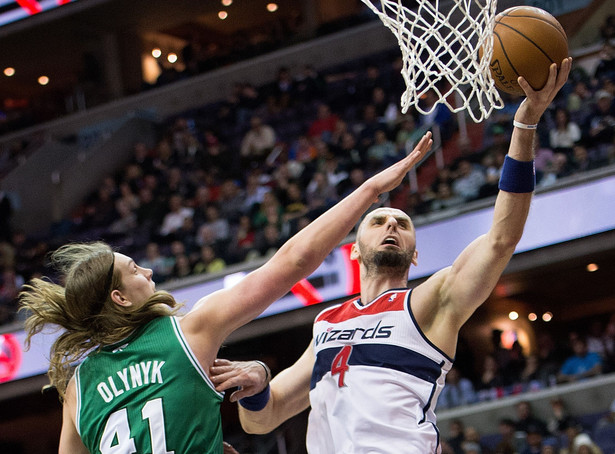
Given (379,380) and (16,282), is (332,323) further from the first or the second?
(16,282)

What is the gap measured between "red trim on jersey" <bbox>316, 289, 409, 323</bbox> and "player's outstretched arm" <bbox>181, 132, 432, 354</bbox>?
812 millimetres

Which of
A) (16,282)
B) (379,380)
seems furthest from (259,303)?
(16,282)

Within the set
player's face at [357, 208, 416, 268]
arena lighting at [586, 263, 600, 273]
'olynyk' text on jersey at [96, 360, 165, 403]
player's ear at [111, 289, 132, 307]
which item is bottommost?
arena lighting at [586, 263, 600, 273]

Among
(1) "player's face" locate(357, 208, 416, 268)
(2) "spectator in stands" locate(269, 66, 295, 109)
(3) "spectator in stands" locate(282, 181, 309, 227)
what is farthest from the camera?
(2) "spectator in stands" locate(269, 66, 295, 109)

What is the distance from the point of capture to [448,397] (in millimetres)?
9203

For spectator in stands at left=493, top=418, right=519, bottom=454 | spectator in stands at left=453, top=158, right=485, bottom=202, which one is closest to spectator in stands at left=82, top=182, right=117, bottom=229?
spectator in stands at left=453, top=158, right=485, bottom=202

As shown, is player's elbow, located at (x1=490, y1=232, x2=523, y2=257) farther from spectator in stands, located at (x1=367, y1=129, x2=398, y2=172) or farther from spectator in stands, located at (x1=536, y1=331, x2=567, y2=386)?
spectator in stands, located at (x1=367, y1=129, x2=398, y2=172)

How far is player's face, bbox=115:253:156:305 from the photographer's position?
2.75 meters

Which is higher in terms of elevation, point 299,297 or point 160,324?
point 160,324

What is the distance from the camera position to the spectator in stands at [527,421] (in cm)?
834

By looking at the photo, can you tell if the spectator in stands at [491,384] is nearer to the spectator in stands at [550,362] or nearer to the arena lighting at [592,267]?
the spectator in stands at [550,362]

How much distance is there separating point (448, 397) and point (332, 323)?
6.06 m

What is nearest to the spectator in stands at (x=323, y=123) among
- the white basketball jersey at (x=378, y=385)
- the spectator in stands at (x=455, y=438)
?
the spectator in stands at (x=455, y=438)

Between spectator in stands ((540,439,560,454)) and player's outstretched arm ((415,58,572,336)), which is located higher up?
player's outstretched arm ((415,58,572,336))
